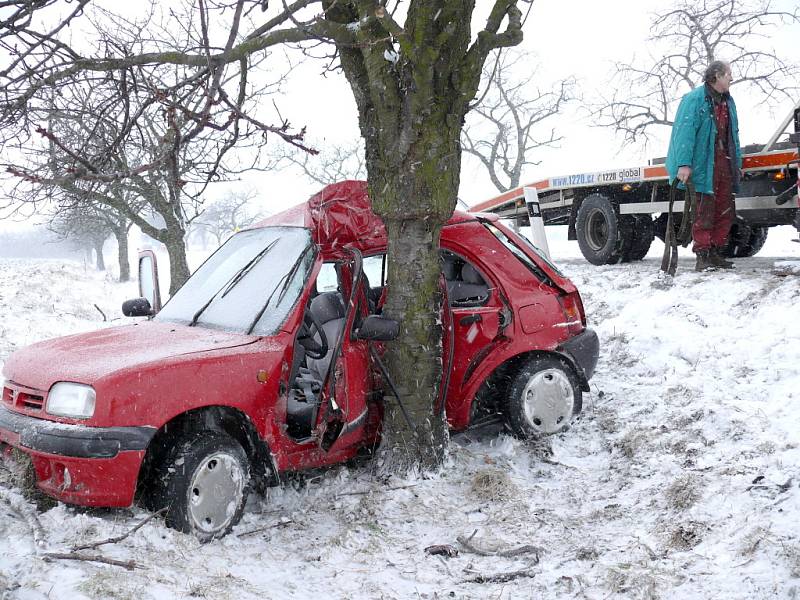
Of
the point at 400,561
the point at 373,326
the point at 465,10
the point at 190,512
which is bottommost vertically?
the point at 400,561

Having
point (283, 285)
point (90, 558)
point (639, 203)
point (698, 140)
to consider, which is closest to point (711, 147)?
point (698, 140)

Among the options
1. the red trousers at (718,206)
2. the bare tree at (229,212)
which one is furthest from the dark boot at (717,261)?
the bare tree at (229,212)

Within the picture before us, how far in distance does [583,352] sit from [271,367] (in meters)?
2.63

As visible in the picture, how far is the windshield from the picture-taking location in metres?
4.36

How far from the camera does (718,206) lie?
7.48 m

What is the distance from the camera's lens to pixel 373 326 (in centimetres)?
418

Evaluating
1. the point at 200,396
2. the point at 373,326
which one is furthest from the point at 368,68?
the point at 200,396

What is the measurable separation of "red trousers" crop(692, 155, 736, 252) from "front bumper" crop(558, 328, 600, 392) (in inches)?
113

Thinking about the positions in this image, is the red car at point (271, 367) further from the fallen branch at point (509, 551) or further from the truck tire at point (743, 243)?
the truck tire at point (743, 243)

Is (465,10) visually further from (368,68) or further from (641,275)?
(641,275)

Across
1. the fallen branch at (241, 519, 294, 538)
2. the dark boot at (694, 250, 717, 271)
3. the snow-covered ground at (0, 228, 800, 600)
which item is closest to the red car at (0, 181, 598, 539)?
the fallen branch at (241, 519, 294, 538)

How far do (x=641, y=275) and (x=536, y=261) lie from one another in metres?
3.86

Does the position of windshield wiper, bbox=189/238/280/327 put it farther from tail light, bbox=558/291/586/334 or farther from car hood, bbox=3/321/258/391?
tail light, bbox=558/291/586/334

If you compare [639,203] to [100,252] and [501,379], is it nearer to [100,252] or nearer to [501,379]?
[501,379]
